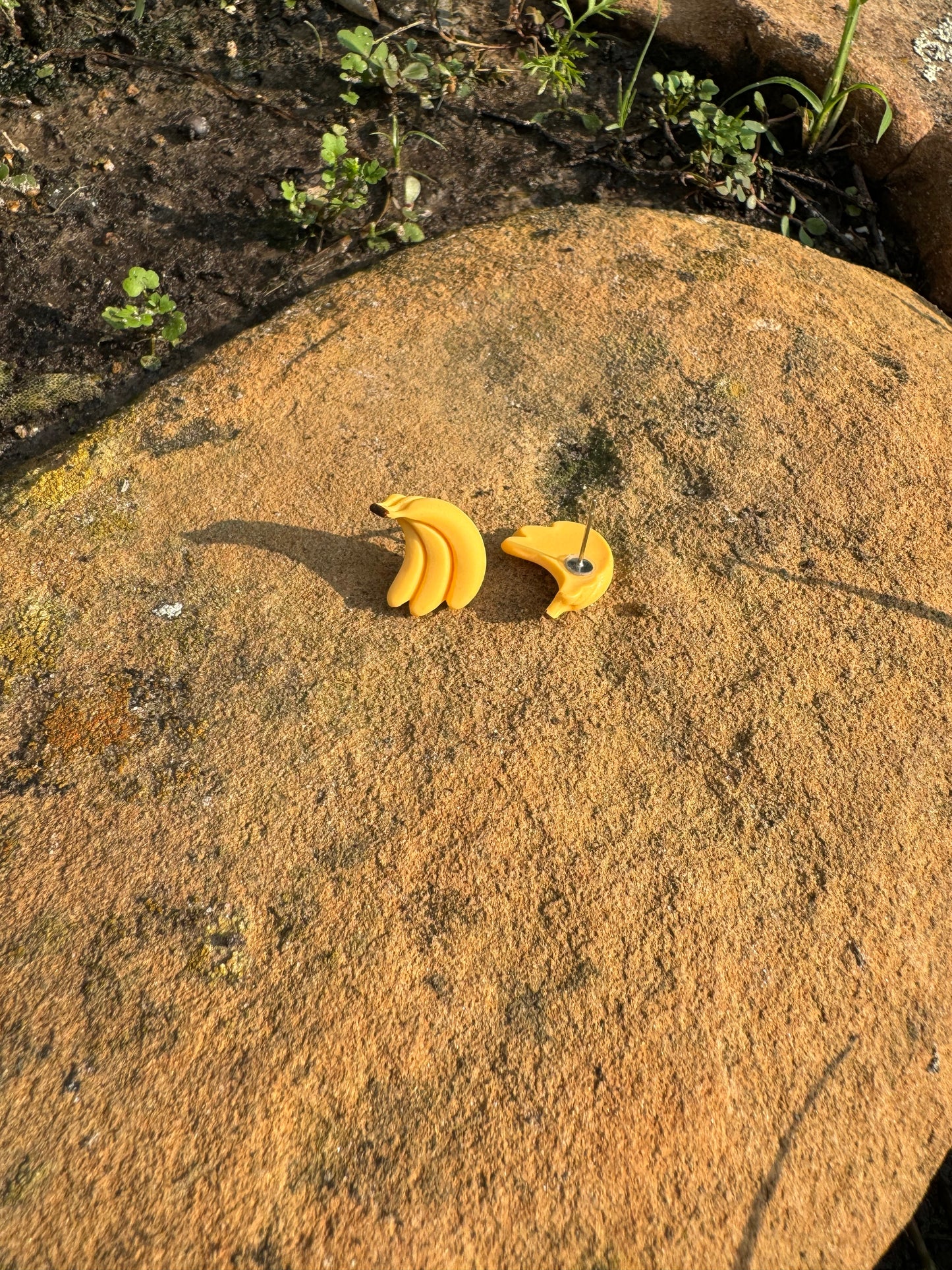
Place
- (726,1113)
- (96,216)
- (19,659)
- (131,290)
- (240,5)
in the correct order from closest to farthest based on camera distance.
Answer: (726,1113)
(19,659)
(131,290)
(96,216)
(240,5)

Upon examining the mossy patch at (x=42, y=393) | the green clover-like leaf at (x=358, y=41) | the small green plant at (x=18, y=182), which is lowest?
the mossy patch at (x=42, y=393)

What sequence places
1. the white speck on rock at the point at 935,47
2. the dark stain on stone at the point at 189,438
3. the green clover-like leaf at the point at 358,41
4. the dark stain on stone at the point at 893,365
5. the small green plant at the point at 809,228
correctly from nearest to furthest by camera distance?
1. the dark stain on stone at the point at 189,438
2. the dark stain on stone at the point at 893,365
3. the green clover-like leaf at the point at 358,41
4. the small green plant at the point at 809,228
5. the white speck on rock at the point at 935,47

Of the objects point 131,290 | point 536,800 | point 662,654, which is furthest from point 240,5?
point 536,800

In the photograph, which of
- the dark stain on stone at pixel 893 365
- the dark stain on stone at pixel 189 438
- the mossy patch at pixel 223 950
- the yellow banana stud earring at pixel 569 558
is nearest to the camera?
the mossy patch at pixel 223 950

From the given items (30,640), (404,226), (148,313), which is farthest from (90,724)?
(404,226)

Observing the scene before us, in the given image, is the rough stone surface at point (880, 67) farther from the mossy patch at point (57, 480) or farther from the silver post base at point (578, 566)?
the mossy patch at point (57, 480)

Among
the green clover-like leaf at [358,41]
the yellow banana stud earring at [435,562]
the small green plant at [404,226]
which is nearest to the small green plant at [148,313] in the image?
the small green plant at [404,226]

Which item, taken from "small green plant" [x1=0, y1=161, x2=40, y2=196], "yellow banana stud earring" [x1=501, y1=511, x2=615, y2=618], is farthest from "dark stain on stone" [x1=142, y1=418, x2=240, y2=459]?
"small green plant" [x1=0, y1=161, x2=40, y2=196]

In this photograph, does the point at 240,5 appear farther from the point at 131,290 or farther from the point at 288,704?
the point at 288,704
